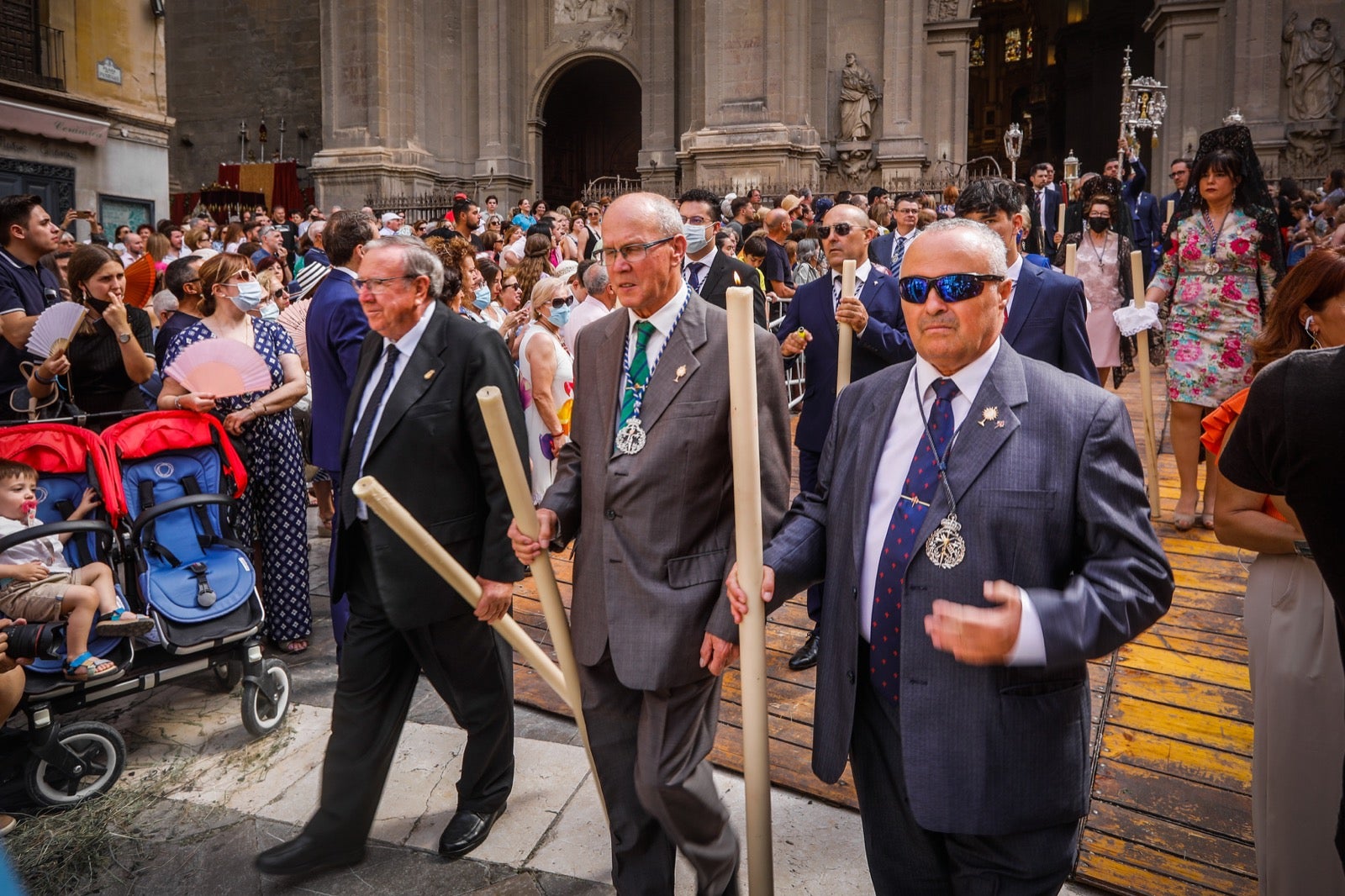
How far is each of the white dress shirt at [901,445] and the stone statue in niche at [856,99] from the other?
20805 millimetres

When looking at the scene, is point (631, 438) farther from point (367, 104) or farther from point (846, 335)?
point (367, 104)

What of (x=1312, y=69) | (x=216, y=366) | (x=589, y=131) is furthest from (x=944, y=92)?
(x=216, y=366)

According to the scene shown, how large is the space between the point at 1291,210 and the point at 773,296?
8.20 metres

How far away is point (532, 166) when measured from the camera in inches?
1011

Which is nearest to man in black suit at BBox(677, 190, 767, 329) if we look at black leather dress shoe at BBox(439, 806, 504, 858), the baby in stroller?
black leather dress shoe at BBox(439, 806, 504, 858)

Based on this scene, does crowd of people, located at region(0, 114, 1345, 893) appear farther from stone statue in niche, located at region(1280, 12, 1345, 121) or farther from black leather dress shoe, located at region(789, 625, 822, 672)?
stone statue in niche, located at region(1280, 12, 1345, 121)

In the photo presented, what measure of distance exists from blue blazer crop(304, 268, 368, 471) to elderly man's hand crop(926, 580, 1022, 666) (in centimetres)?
352

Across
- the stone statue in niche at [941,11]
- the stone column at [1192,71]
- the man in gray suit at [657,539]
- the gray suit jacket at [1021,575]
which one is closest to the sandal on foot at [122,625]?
the man in gray suit at [657,539]

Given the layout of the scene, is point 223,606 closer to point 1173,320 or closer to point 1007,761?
point 1007,761

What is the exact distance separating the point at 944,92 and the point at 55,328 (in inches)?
815

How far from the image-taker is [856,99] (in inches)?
850

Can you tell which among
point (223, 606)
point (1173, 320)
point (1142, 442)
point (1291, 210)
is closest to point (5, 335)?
point (223, 606)

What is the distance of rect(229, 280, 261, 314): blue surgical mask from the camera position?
5.10 meters

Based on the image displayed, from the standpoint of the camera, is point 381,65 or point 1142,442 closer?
point 1142,442
